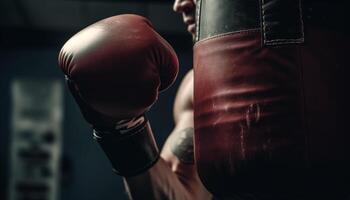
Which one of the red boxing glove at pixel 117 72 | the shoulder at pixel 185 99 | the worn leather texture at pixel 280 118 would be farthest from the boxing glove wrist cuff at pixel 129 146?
the shoulder at pixel 185 99

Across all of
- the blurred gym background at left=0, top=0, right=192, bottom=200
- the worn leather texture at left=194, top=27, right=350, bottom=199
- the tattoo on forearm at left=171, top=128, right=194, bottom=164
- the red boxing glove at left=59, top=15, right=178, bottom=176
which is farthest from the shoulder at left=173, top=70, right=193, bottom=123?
the blurred gym background at left=0, top=0, right=192, bottom=200

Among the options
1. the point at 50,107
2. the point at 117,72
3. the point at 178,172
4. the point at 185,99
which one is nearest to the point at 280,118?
the point at 117,72

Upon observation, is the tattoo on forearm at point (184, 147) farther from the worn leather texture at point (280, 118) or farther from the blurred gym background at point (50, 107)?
the blurred gym background at point (50, 107)

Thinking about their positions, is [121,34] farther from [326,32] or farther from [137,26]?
[326,32]

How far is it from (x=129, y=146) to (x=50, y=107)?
330 cm

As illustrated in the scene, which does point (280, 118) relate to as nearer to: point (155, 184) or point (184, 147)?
point (155, 184)

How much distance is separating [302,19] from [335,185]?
27 centimetres

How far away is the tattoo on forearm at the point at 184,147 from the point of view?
1.31 metres

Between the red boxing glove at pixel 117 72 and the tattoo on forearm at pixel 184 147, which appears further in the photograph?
the tattoo on forearm at pixel 184 147

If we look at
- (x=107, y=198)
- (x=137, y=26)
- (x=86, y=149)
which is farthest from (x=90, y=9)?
(x=137, y=26)

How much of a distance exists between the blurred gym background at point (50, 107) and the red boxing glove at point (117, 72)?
3019 mm

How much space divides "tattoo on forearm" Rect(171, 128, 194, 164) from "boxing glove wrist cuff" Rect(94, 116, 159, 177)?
21 centimetres

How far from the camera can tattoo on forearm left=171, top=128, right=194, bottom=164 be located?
1.31 metres

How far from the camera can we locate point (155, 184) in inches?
44.6
